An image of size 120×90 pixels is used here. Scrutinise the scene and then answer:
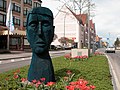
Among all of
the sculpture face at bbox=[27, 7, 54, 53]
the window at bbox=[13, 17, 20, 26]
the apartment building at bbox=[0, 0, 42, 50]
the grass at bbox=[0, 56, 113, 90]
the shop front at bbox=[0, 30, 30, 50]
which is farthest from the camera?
the window at bbox=[13, 17, 20, 26]

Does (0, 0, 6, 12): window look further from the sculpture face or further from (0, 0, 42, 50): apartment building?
the sculpture face

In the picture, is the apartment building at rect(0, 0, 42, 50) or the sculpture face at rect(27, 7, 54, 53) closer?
the sculpture face at rect(27, 7, 54, 53)

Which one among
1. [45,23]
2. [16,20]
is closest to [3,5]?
[16,20]

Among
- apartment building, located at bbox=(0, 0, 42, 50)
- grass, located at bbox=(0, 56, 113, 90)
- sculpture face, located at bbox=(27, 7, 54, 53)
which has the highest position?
apartment building, located at bbox=(0, 0, 42, 50)

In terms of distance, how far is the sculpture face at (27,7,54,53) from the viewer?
7.80 m

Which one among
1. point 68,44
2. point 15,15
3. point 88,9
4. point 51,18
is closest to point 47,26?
point 51,18

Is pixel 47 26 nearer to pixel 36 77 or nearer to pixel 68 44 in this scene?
pixel 36 77

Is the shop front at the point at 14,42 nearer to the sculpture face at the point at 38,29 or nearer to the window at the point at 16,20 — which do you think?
the window at the point at 16,20

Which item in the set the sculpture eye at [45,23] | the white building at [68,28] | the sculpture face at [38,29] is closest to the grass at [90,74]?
the sculpture face at [38,29]

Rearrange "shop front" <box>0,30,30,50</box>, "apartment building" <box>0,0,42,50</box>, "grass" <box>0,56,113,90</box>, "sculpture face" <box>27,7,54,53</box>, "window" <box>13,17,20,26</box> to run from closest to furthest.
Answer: "sculpture face" <box>27,7,54,53</box>, "grass" <box>0,56,113,90</box>, "apartment building" <box>0,0,42,50</box>, "shop front" <box>0,30,30,50</box>, "window" <box>13,17,20,26</box>

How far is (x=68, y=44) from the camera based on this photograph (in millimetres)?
77438

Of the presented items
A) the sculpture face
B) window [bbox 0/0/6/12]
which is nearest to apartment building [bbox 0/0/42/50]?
window [bbox 0/0/6/12]

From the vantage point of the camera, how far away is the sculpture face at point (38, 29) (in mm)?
7805

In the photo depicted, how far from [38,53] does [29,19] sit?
3.94 ft
